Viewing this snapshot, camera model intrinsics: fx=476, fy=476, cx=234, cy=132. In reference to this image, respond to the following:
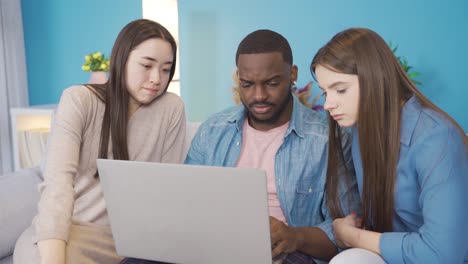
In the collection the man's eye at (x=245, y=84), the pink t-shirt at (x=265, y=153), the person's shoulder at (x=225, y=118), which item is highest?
the man's eye at (x=245, y=84)

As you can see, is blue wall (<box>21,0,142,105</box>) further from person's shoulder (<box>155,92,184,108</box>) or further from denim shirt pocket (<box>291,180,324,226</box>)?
denim shirt pocket (<box>291,180,324,226</box>)

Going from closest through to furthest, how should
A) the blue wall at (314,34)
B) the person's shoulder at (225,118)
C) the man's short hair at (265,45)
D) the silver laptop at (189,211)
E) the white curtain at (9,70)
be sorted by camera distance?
the silver laptop at (189,211) < the man's short hair at (265,45) < the person's shoulder at (225,118) < the blue wall at (314,34) < the white curtain at (9,70)

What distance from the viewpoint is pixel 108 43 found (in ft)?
10.3

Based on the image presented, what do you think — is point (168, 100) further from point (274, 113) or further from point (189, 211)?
point (189, 211)

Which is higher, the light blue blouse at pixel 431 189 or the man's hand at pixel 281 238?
the light blue blouse at pixel 431 189

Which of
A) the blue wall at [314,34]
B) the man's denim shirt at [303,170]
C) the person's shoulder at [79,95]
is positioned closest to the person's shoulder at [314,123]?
the man's denim shirt at [303,170]

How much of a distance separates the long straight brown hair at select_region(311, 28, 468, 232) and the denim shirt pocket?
0.75ft

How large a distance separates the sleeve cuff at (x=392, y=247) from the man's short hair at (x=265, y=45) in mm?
548

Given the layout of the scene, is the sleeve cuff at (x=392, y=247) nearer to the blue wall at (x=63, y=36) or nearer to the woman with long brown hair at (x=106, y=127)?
the woman with long brown hair at (x=106, y=127)

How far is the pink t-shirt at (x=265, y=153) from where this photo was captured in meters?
1.34

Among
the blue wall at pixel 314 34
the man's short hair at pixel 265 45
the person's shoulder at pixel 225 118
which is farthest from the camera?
the blue wall at pixel 314 34

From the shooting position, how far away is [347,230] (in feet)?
3.59

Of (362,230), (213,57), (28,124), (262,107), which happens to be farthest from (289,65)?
(28,124)

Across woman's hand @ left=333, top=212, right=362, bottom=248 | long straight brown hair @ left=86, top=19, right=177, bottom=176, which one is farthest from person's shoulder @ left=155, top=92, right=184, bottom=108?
woman's hand @ left=333, top=212, right=362, bottom=248
